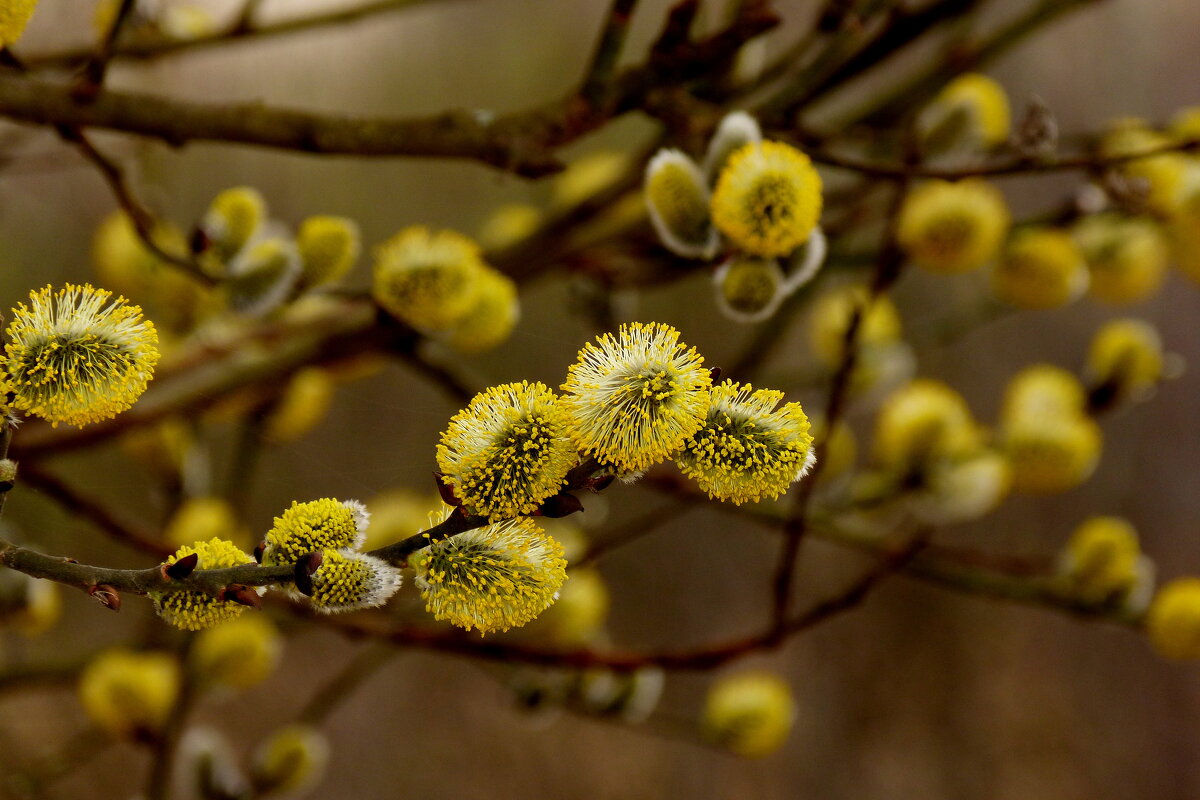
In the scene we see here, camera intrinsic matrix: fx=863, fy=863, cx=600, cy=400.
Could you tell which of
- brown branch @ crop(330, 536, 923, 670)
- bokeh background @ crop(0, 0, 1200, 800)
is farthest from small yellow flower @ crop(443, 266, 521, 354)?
bokeh background @ crop(0, 0, 1200, 800)

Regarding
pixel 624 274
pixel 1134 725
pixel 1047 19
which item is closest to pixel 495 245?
pixel 624 274

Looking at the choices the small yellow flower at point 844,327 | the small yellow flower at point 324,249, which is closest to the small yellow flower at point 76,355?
the small yellow flower at point 324,249

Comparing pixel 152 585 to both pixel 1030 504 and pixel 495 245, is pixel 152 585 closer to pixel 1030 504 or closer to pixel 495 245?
pixel 495 245

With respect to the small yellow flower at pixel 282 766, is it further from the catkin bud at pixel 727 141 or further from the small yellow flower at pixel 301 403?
the catkin bud at pixel 727 141

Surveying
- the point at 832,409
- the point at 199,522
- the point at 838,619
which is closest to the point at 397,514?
the point at 199,522

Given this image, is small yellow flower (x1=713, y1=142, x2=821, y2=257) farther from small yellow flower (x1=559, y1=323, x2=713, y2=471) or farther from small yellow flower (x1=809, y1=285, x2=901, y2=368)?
small yellow flower (x1=809, y1=285, x2=901, y2=368)

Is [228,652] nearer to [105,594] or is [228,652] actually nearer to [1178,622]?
[105,594]

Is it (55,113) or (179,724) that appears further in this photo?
(179,724)
